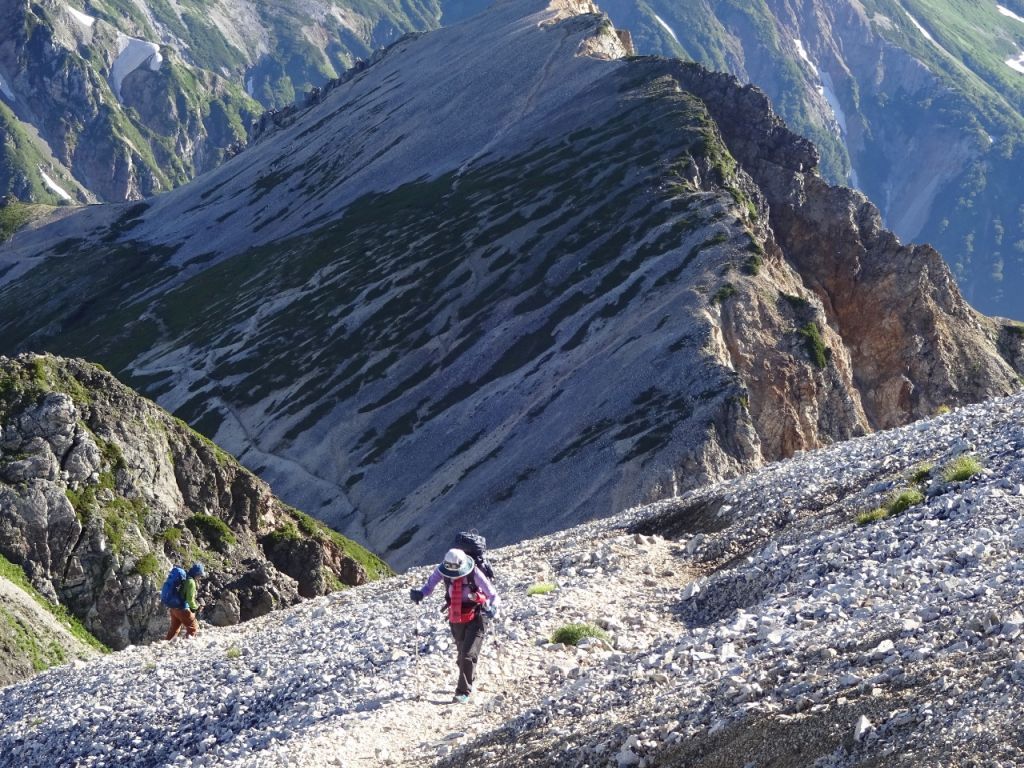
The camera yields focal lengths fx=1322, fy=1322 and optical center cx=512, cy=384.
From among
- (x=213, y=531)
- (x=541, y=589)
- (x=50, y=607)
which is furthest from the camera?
(x=213, y=531)

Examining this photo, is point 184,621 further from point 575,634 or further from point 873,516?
point 873,516

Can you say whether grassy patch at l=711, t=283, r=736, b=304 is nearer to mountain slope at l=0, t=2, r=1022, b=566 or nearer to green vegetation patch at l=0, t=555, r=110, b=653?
mountain slope at l=0, t=2, r=1022, b=566

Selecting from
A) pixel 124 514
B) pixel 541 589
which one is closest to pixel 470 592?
pixel 541 589

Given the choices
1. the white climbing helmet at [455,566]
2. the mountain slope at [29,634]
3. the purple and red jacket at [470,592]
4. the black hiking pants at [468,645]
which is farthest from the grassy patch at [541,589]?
the mountain slope at [29,634]

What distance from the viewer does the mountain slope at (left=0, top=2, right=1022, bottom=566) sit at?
87.1 m

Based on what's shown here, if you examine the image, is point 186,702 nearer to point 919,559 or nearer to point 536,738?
point 536,738

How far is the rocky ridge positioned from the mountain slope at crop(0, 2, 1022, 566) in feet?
149

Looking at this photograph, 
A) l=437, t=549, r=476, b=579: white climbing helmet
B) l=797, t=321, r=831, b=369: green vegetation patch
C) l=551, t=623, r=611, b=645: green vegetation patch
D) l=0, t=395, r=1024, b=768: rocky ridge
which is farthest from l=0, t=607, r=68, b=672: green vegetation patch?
l=797, t=321, r=831, b=369: green vegetation patch

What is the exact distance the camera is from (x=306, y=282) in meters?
148

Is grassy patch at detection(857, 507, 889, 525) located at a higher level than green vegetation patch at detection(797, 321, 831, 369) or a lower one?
higher

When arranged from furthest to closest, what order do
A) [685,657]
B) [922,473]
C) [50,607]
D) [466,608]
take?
1. [50,607]
2. [922,473]
3. [466,608]
4. [685,657]

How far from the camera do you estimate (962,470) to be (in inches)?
1110

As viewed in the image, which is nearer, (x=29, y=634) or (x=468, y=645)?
(x=468, y=645)

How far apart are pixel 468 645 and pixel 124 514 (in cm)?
3200
